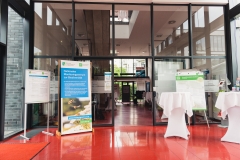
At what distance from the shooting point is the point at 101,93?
5.47 m

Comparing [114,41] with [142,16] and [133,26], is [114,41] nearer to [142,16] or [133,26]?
[142,16]

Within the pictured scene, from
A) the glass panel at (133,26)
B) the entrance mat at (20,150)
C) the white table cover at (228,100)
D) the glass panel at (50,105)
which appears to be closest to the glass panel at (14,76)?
the glass panel at (50,105)

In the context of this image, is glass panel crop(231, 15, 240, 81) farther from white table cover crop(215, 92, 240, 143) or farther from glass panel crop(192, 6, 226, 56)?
white table cover crop(215, 92, 240, 143)

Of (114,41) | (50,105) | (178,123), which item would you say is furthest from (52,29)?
(178,123)

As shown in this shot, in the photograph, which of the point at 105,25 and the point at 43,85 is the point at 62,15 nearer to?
the point at 105,25

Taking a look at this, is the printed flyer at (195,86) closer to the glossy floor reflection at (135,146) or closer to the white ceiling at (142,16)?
the glossy floor reflection at (135,146)

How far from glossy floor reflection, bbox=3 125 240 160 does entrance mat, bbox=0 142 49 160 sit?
0.13 metres

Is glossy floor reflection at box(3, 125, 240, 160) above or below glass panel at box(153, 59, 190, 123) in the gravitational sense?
below

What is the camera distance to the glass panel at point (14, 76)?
4.42 meters

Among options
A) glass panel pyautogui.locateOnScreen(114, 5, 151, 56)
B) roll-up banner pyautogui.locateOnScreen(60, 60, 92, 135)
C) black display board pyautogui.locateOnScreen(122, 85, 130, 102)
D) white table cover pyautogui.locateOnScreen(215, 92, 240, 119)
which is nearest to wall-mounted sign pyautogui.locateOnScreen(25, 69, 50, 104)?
roll-up banner pyautogui.locateOnScreen(60, 60, 92, 135)

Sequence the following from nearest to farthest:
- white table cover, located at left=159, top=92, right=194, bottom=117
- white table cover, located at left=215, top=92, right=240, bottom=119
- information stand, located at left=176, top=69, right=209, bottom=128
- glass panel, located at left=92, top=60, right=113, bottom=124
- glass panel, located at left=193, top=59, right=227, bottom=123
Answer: white table cover, located at left=215, top=92, right=240, bottom=119
white table cover, located at left=159, top=92, right=194, bottom=117
information stand, located at left=176, top=69, right=209, bottom=128
glass panel, located at left=92, top=60, right=113, bottom=124
glass panel, located at left=193, top=59, right=227, bottom=123

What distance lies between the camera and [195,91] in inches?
201

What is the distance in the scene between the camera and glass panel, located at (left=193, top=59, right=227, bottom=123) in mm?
5746

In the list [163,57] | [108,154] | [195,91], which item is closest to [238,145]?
[195,91]
